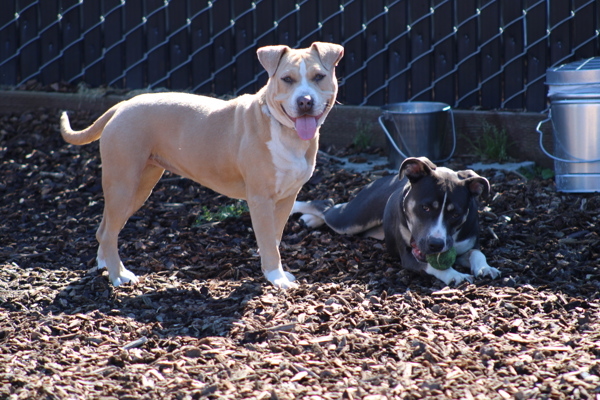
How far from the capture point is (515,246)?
5.41 meters

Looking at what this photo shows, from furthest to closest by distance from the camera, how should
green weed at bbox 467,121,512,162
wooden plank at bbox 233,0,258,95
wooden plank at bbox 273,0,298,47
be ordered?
1. wooden plank at bbox 233,0,258,95
2. wooden plank at bbox 273,0,298,47
3. green weed at bbox 467,121,512,162

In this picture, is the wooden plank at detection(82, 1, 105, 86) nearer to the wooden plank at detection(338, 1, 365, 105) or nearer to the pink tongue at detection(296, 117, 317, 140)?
the wooden plank at detection(338, 1, 365, 105)

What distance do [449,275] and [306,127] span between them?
1.29 metres

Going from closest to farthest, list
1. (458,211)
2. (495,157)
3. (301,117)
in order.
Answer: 1. (301,117)
2. (458,211)
3. (495,157)

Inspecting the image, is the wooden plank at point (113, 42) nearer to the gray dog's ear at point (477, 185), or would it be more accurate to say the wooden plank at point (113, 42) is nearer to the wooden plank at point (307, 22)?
the wooden plank at point (307, 22)

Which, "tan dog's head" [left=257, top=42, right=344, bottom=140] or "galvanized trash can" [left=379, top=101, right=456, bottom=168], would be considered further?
"galvanized trash can" [left=379, top=101, right=456, bottom=168]

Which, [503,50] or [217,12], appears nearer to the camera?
[503,50]

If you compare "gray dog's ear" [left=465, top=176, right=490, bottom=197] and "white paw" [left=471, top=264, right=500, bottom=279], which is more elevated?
"gray dog's ear" [left=465, top=176, right=490, bottom=197]

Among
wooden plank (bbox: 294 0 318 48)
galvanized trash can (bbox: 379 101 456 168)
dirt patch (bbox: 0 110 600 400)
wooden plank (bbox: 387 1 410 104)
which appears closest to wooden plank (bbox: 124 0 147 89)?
wooden plank (bbox: 294 0 318 48)

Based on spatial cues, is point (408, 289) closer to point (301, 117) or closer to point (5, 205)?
point (301, 117)

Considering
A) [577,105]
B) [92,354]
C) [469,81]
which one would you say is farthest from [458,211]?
[469,81]

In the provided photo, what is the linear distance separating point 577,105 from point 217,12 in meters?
3.75

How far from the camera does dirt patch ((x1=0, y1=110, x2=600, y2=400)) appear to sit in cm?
341

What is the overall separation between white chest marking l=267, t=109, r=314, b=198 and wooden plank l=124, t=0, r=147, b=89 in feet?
13.2
